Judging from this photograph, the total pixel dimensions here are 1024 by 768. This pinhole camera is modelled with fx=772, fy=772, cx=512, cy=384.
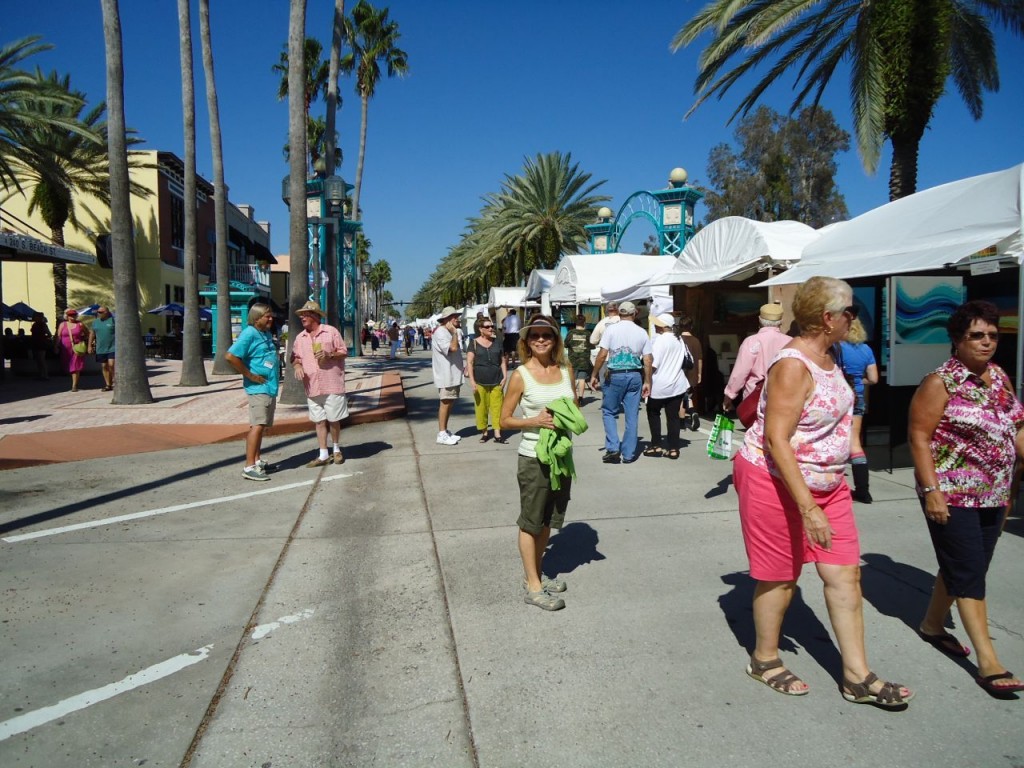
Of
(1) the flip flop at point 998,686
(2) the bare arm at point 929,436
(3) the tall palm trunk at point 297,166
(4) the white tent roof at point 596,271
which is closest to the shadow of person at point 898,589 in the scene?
(1) the flip flop at point 998,686

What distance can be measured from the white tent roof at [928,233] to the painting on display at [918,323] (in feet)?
2.08

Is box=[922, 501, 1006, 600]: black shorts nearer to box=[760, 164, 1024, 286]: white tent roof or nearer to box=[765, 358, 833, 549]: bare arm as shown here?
box=[765, 358, 833, 549]: bare arm

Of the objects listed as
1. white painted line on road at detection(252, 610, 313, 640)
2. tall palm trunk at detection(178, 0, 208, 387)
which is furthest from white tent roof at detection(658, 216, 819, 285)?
tall palm trunk at detection(178, 0, 208, 387)

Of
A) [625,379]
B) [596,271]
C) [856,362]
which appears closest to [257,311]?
[625,379]

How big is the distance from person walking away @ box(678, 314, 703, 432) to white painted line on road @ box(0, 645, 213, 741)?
7209mm

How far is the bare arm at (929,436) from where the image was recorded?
327cm

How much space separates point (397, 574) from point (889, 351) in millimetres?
5880

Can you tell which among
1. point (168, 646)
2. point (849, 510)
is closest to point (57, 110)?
point (168, 646)

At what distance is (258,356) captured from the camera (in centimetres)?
729

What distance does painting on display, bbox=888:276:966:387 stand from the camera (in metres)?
8.00

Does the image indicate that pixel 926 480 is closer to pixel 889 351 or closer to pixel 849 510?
pixel 849 510

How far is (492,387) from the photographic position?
31.3 ft

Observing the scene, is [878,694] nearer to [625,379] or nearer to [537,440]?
[537,440]

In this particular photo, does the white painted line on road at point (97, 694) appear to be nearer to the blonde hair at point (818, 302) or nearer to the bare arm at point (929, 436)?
the blonde hair at point (818, 302)
